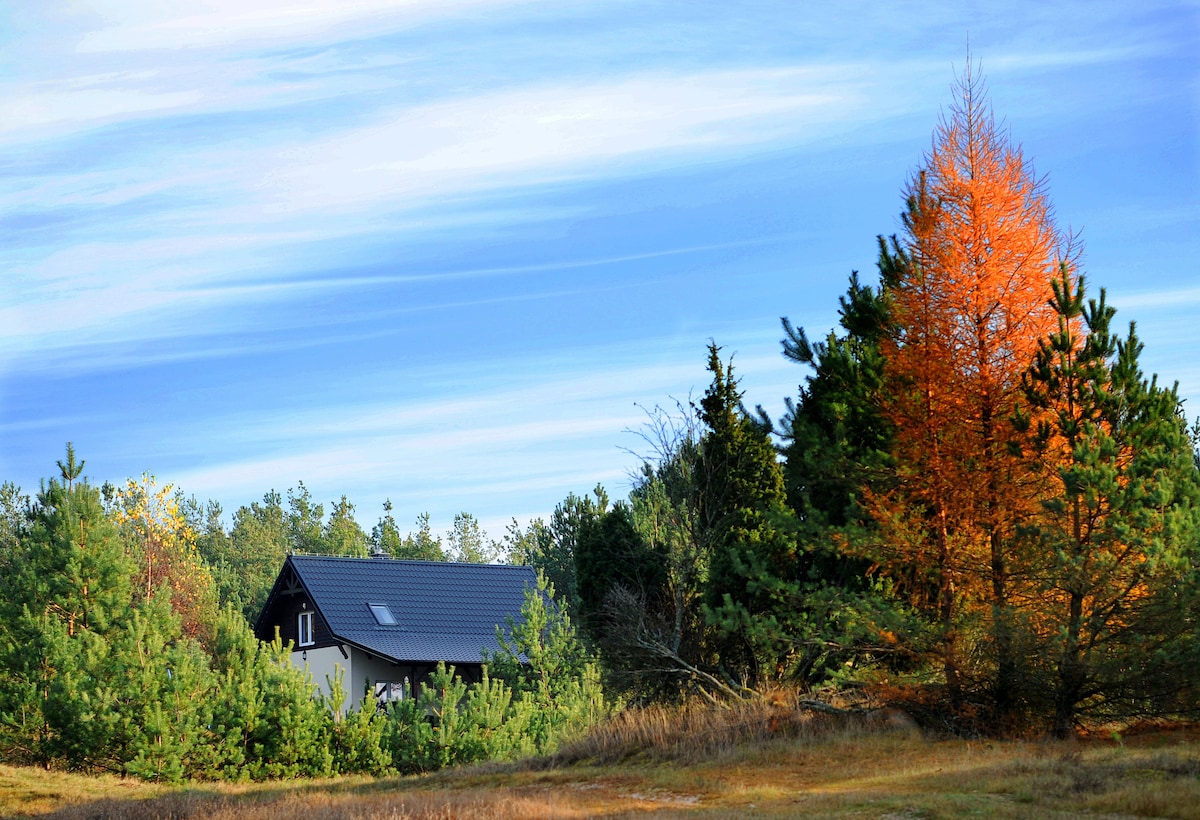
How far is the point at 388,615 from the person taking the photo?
40250 millimetres

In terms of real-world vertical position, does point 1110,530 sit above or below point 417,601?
below

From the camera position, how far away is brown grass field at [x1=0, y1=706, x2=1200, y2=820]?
12.1 meters

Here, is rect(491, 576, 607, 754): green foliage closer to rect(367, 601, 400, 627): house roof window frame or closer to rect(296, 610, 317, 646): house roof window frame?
rect(367, 601, 400, 627): house roof window frame

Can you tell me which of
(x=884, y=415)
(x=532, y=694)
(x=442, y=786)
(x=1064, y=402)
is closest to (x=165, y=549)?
(x=532, y=694)

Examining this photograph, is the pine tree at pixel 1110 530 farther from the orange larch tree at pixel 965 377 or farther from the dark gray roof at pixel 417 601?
the dark gray roof at pixel 417 601

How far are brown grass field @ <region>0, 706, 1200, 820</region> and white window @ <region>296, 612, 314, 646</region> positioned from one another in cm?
1805

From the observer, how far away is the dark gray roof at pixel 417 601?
38.6m

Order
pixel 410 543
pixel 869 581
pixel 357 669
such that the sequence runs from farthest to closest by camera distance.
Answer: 1. pixel 410 543
2. pixel 357 669
3. pixel 869 581

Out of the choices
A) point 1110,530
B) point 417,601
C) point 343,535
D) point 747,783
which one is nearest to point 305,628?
point 417,601

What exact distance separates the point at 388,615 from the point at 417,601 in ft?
4.51

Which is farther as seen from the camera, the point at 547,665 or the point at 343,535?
the point at 343,535

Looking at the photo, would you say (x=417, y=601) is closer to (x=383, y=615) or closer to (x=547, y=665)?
(x=383, y=615)

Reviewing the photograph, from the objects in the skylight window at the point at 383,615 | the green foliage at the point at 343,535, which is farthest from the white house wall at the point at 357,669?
the green foliage at the point at 343,535

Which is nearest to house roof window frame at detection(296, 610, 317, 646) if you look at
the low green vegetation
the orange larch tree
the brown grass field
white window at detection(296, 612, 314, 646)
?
white window at detection(296, 612, 314, 646)
